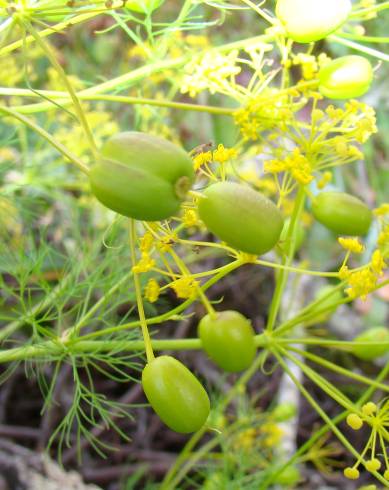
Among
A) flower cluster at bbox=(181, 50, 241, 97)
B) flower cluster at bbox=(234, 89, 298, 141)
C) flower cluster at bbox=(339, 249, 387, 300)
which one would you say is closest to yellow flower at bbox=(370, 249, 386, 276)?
flower cluster at bbox=(339, 249, 387, 300)

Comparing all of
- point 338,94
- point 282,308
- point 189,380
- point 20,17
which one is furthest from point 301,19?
point 282,308

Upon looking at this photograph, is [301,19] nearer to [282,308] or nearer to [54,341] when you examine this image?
[54,341]

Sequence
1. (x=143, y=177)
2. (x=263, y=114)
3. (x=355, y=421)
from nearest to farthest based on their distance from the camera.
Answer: (x=143, y=177)
(x=355, y=421)
(x=263, y=114)

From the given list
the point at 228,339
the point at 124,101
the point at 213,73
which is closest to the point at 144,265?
the point at 228,339

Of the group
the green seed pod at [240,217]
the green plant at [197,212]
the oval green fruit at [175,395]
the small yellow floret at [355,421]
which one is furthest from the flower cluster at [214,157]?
the small yellow floret at [355,421]

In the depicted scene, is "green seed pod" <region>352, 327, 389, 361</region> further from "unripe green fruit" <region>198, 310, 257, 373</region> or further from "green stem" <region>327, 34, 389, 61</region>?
"green stem" <region>327, 34, 389, 61</region>

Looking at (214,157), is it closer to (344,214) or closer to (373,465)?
(344,214)

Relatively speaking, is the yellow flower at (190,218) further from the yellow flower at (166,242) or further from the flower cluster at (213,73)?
the flower cluster at (213,73)
